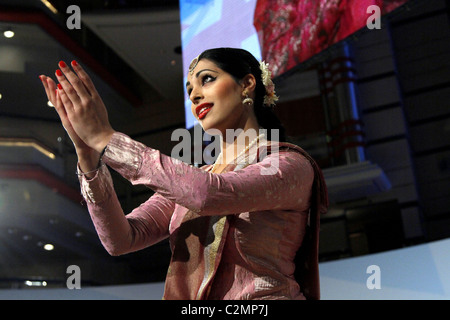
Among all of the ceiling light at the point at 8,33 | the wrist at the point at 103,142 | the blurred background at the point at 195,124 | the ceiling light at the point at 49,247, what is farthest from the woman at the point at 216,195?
the ceiling light at the point at 8,33

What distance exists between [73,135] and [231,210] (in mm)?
417

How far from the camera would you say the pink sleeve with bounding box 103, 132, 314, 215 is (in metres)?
1.33

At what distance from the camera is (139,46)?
6.24 meters

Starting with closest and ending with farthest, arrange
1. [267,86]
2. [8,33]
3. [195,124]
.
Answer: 1. [267,86]
2. [195,124]
3. [8,33]

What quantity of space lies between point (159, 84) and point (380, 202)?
272 cm

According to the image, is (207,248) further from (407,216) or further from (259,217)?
(407,216)

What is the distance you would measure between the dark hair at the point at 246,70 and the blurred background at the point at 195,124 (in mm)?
2382

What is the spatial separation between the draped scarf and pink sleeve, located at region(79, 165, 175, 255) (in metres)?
0.14

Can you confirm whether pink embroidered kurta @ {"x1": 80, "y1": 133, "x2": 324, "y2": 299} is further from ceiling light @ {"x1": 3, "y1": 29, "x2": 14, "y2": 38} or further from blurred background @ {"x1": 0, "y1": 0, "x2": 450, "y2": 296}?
ceiling light @ {"x1": 3, "y1": 29, "x2": 14, "y2": 38}

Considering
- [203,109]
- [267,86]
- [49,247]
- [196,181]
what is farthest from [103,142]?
[49,247]

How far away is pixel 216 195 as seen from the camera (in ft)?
4.40

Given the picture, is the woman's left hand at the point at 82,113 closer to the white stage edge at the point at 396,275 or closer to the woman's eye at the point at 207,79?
the woman's eye at the point at 207,79

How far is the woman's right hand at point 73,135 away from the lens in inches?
56.5

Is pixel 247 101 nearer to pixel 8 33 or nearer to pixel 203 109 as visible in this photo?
pixel 203 109
